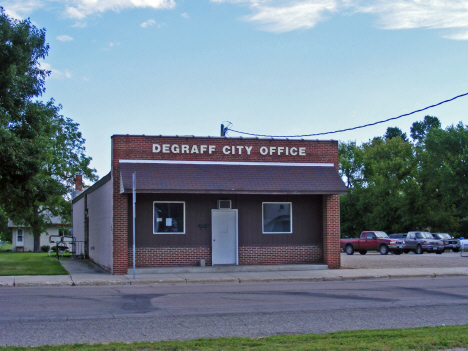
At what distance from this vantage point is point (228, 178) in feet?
66.9

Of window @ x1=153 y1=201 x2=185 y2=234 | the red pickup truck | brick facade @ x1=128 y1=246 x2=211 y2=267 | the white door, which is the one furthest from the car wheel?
window @ x1=153 y1=201 x2=185 y2=234

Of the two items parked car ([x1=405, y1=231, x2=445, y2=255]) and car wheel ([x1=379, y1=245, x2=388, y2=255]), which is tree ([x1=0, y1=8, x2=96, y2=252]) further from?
parked car ([x1=405, y1=231, x2=445, y2=255])

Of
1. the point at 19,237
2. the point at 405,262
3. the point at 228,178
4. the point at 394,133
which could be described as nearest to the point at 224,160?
the point at 228,178

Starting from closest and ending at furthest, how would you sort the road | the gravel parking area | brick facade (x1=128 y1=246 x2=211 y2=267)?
the road < brick facade (x1=128 y1=246 x2=211 y2=267) < the gravel parking area

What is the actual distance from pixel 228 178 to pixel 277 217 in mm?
2766

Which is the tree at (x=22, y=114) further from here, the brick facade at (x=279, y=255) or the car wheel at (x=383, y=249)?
the car wheel at (x=383, y=249)

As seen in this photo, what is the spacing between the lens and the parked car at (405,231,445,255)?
37.8 meters

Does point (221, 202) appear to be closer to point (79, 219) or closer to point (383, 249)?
point (79, 219)

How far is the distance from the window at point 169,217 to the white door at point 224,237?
1.22 meters

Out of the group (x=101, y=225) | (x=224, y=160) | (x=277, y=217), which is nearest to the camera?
(x=224, y=160)

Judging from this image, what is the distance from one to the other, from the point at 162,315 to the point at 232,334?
237 cm

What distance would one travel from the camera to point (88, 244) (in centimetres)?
2919

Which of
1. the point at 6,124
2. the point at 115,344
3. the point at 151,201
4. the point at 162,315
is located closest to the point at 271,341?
the point at 115,344

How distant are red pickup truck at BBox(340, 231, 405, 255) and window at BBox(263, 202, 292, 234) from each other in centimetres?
1766
